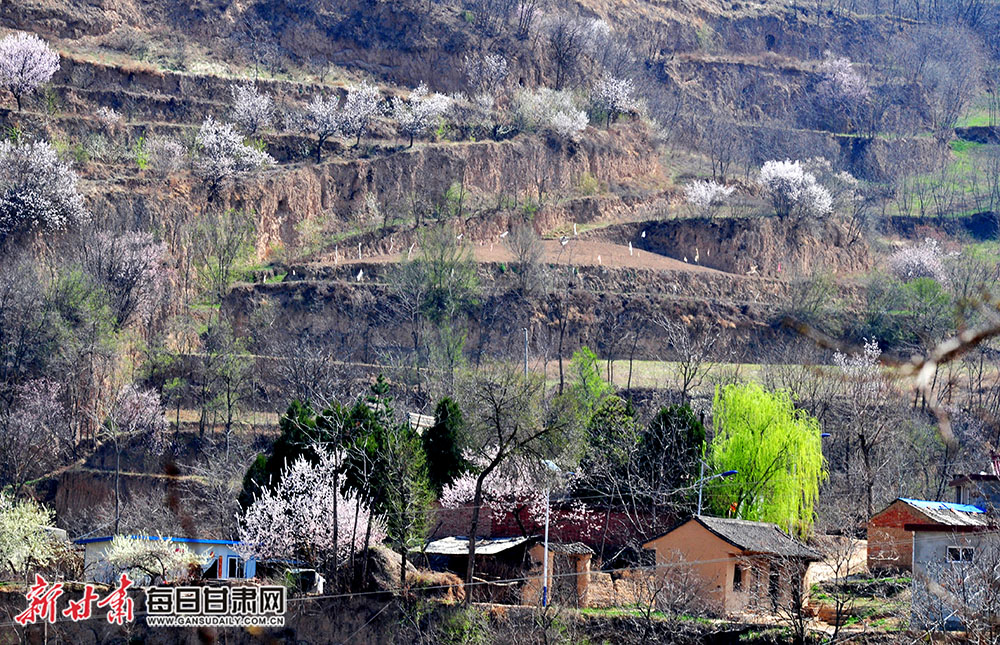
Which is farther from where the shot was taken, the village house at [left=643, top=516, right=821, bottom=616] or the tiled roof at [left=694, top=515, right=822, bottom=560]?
the tiled roof at [left=694, top=515, right=822, bottom=560]

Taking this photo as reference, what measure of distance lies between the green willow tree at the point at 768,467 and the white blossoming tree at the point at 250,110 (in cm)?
4363

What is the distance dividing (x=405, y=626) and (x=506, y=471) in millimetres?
8195

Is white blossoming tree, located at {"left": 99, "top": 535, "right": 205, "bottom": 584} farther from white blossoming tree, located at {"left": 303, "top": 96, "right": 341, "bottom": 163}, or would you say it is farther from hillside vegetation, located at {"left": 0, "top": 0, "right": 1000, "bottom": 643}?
white blossoming tree, located at {"left": 303, "top": 96, "right": 341, "bottom": 163}

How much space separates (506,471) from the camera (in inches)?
1622

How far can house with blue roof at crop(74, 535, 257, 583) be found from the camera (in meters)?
40.6

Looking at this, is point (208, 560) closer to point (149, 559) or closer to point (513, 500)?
point (149, 559)

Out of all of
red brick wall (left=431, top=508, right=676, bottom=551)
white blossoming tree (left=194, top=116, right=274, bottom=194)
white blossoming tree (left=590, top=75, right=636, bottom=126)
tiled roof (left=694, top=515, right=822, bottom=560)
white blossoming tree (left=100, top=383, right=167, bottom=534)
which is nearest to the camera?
tiled roof (left=694, top=515, right=822, bottom=560)

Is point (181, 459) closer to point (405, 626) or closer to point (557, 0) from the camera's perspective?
point (405, 626)

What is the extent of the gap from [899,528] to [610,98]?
6216cm

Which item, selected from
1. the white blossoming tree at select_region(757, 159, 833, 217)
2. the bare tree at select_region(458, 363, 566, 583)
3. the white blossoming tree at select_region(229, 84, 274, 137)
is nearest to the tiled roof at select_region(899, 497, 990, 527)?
the bare tree at select_region(458, 363, 566, 583)

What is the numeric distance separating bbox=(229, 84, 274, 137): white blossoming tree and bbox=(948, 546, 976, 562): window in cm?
5706

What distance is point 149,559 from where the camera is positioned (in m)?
40.1

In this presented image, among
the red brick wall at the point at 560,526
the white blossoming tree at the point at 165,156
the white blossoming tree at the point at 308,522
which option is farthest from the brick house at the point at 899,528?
the white blossoming tree at the point at 165,156

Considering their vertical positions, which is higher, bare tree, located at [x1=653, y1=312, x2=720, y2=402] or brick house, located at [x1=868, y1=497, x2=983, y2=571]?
bare tree, located at [x1=653, y1=312, x2=720, y2=402]
